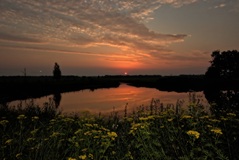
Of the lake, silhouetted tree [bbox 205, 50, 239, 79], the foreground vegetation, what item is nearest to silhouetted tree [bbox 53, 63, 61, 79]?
the lake

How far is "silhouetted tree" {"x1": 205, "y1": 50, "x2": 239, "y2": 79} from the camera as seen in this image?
54.6 m

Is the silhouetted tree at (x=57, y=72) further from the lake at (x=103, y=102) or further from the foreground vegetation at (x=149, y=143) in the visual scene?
the foreground vegetation at (x=149, y=143)

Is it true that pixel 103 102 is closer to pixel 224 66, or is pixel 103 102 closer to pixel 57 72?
pixel 224 66

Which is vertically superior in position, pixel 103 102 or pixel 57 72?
pixel 57 72

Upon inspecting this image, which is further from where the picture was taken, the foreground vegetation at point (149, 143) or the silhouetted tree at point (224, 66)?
the silhouetted tree at point (224, 66)

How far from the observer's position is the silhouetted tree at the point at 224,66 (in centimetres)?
5461

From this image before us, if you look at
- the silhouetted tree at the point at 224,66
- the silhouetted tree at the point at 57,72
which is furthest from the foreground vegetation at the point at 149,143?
the silhouetted tree at the point at 57,72

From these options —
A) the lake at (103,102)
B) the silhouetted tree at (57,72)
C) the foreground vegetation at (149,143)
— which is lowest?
the lake at (103,102)

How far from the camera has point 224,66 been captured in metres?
55.3

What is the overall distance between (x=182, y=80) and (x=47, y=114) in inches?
2338

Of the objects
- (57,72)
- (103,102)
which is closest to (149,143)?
(103,102)

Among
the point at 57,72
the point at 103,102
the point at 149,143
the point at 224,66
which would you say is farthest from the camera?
the point at 57,72

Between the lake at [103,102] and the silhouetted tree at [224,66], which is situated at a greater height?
the silhouetted tree at [224,66]

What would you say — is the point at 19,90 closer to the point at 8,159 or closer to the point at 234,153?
the point at 8,159
